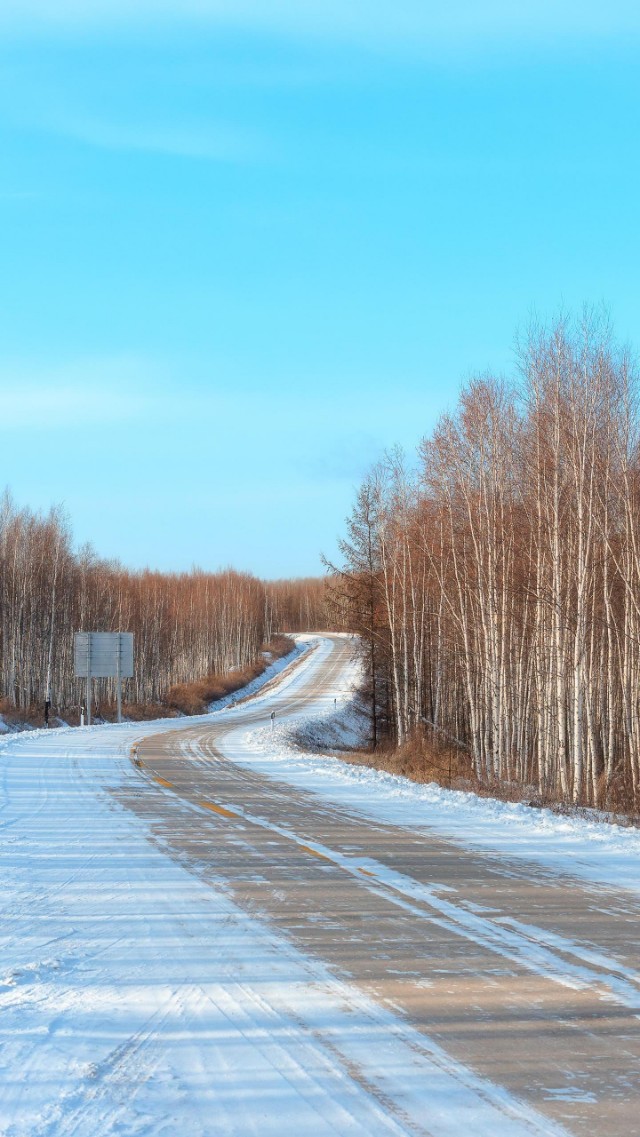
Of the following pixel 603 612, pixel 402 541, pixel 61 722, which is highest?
pixel 402 541

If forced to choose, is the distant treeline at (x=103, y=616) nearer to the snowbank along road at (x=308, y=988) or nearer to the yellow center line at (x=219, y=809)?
the yellow center line at (x=219, y=809)

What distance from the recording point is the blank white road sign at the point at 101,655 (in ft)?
138

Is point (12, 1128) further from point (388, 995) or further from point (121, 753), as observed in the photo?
point (121, 753)

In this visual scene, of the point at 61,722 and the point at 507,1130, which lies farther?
the point at 61,722

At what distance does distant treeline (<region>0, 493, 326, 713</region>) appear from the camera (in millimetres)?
53812

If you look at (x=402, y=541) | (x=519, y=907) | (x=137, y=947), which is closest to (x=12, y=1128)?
(x=137, y=947)

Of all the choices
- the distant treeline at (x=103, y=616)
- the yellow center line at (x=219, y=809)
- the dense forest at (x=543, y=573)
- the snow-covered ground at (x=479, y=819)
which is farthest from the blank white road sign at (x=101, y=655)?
the yellow center line at (x=219, y=809)

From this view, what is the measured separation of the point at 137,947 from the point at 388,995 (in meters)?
1.92

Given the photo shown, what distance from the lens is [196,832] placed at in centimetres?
1132

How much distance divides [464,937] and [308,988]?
5.11 feet

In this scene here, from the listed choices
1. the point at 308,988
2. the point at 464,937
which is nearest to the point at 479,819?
the point at 464,937

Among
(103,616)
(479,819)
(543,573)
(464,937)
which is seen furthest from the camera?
(103,616)

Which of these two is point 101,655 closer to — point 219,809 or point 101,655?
point 101,655

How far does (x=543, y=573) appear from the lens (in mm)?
25266
